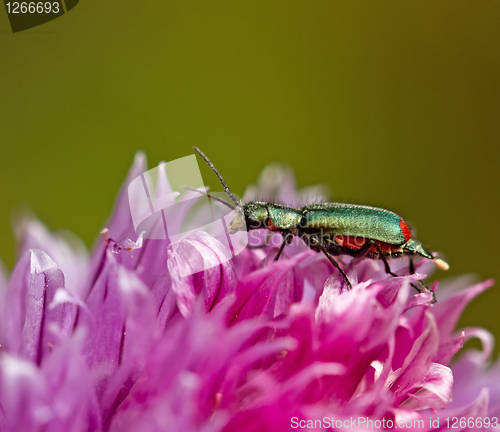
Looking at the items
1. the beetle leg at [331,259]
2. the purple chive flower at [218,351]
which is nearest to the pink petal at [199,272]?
the purple chive flower at [218,351]

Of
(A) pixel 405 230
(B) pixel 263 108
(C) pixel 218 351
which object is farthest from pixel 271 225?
(B) pixel 263 108

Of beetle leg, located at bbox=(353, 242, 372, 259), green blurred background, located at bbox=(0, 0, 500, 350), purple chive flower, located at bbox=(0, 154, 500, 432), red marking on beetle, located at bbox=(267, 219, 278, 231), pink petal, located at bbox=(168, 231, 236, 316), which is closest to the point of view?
purple chive flower, located at bbox=(0, 154, 500, 432)

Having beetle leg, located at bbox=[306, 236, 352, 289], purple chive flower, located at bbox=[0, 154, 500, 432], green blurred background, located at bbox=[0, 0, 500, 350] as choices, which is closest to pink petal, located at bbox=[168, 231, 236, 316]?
purple chive flower, located at bbox=[0, 154, 500, 432]

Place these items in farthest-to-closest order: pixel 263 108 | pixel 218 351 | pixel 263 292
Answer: pixel 263 108 < pixel 263 292 < pixel 218 351

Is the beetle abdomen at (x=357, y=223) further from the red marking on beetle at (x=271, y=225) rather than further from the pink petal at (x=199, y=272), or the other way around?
the pink petal at (x=199, y=272)

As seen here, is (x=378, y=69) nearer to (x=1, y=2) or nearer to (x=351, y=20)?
(x=351, y=20)

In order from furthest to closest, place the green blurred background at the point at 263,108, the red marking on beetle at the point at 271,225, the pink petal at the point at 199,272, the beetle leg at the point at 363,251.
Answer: the green blurred background at the point at 263,108, the red marking on beetle at the point at 271,225, the beetle leg at the point at 363,251, the pink petal at the point at 199,272

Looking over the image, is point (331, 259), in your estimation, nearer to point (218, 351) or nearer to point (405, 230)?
point (405, 230)

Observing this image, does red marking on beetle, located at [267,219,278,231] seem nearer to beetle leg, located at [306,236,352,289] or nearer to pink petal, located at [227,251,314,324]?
beetle leg, located at [306,236,352,289]
